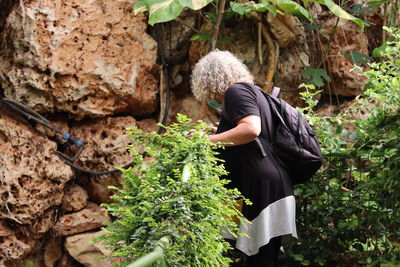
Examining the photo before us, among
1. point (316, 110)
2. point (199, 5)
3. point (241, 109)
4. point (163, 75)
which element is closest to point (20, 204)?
point (163, 75)

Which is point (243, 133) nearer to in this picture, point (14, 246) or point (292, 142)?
point (292, 142)

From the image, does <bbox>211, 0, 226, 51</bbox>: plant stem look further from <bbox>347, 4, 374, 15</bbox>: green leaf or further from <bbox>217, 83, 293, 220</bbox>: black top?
<bbox>217, 83, 293, 220</bbox>: black top

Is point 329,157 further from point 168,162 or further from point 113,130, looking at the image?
point 113,130

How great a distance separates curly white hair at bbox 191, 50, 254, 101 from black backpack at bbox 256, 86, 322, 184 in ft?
0.64

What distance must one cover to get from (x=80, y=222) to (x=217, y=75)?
2.49m

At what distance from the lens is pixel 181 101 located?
5.52 meters

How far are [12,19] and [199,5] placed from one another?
1.71 m

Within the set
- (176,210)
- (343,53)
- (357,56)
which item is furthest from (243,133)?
(343,53)

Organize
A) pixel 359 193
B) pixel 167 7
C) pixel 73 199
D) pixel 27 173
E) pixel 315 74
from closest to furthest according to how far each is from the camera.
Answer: pixel 359 193 < pixel 167 7 < pixel 27 173 < pixel 73 199 < pixel 315 74

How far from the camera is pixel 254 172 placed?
2.88 metres

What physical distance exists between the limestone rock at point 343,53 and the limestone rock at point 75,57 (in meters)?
1.95

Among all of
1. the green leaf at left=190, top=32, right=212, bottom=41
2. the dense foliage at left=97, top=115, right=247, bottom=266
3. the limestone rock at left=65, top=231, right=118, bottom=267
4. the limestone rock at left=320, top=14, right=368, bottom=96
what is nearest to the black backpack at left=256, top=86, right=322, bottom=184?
the dense foliage at left=97, top=115, right=247, bottom=266

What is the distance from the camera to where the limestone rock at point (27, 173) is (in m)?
4.45

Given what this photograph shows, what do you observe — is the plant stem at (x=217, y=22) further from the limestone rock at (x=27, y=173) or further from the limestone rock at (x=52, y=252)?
the limestone rock at (x=52, y=252)
